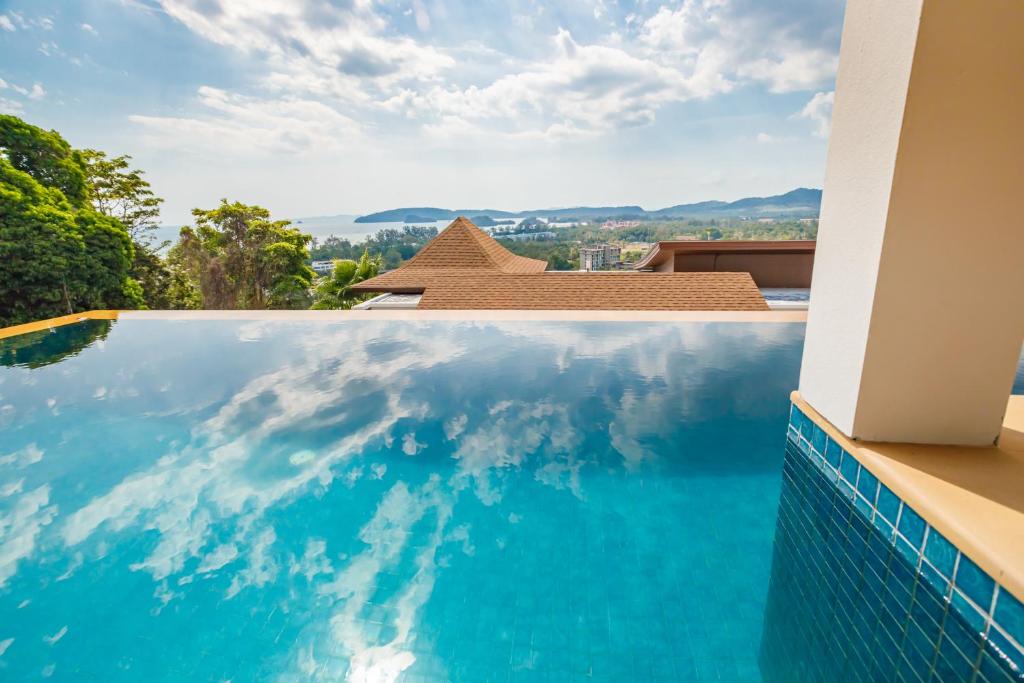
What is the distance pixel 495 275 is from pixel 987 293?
31.7 ft

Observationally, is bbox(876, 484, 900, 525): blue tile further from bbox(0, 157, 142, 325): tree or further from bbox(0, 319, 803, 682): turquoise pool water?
bbox(0, 157, 142, 325): tree

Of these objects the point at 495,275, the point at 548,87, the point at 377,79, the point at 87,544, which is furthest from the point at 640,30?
the point at 87,544

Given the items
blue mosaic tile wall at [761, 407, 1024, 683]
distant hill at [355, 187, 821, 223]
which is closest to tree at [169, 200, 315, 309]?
blue mosaic tile wall at [761, 407, 1024, 683]

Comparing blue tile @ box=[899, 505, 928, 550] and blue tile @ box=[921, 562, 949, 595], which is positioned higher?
blue tile @ box=[899, 505, 928, 550]

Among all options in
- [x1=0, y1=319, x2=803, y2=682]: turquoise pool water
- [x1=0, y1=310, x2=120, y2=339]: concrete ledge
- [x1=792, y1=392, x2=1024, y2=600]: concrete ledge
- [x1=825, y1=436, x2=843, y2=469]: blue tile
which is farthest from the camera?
[x1=0, y1=310, x2=120, y2=339]: concrete ledge

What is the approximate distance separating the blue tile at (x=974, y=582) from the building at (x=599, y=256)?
4407 cm

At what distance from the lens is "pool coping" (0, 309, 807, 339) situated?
8.80m

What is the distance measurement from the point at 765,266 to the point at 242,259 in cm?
2151

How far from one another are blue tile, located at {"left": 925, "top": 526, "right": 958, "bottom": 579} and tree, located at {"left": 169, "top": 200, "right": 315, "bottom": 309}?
23.8m

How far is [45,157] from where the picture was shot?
48.1ft

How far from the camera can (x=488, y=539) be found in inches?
126

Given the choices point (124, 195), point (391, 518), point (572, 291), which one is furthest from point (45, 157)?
point (391, 518)

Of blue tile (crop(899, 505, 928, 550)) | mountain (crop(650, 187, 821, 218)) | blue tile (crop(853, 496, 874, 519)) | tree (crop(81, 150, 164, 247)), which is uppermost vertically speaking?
tree (crop(81, 150, 164, 247))

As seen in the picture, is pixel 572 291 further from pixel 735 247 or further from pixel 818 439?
pixel 818 439
